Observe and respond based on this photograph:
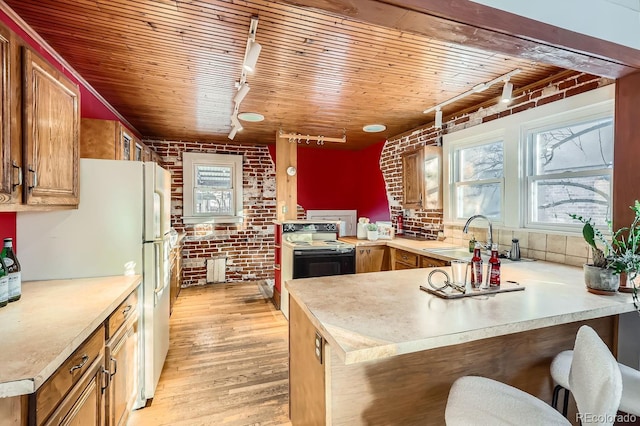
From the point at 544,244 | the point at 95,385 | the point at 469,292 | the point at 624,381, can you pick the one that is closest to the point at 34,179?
the point at 95,385

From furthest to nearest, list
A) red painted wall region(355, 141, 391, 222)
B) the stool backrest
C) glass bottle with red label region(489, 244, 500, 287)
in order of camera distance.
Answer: red painted wall region(355, 141, 391, 222)
glass bottle with red label region(489, 244, 500, 287)
the stool backrest

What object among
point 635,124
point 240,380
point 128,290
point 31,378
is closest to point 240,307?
point 240,380

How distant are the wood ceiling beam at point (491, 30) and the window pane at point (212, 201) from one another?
433 centimetres

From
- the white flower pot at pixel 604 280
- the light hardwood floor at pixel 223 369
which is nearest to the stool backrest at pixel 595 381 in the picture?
the white flower pot at pixel 604 280

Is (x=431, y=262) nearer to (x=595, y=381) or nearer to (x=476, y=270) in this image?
(x=476, y=270)

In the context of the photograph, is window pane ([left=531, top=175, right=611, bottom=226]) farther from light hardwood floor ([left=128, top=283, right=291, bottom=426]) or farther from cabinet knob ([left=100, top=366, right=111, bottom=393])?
cabinet knob ([left=100, top=366, right=111, bottom=393])

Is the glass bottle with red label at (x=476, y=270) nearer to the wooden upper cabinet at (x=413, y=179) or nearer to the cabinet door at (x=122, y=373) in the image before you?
the cabinet door at (x=122, y=373)

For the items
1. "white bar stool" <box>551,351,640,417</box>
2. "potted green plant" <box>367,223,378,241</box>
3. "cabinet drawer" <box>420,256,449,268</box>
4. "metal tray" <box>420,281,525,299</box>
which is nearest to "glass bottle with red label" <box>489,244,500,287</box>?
"metal tray" <box>420,281,525,299</box>

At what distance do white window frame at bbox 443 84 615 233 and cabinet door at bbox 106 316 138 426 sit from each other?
309 cm

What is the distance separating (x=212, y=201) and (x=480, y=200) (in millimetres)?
3968

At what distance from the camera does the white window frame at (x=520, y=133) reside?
2.15 metres

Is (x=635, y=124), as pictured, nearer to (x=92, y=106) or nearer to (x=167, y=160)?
(x=92, y=106)

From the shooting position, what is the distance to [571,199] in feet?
7.86

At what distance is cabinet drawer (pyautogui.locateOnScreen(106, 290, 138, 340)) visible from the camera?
59.4 inches
